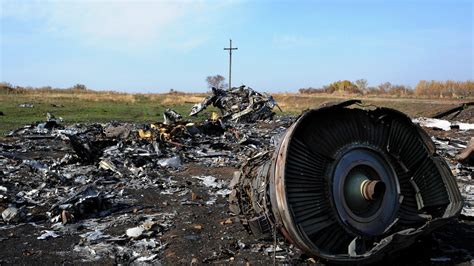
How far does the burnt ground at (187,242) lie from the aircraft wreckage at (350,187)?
1.03 ft

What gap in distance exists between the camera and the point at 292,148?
3.79 meters

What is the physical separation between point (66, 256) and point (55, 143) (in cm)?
902

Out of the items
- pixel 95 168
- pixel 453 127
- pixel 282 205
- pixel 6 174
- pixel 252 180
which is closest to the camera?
pixel 282 205


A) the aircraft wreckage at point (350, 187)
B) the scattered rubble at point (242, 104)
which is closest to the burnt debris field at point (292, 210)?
the aircraft wreckage at point (350, 187)

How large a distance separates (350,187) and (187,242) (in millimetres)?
1852

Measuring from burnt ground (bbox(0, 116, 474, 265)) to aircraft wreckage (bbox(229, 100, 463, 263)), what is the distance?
1.03 ft

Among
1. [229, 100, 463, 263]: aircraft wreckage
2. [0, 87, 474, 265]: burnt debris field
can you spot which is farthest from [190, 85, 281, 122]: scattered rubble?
[229, 100, 463, 263]: aircraft wreckage

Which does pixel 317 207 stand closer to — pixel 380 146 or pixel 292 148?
pixel 292 148

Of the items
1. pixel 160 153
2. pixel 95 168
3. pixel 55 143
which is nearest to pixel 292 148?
pixel 95 168

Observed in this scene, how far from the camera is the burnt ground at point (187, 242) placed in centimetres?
431

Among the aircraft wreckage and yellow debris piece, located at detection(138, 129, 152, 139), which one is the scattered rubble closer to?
yellow debris piece, located at detection(138, 129, 152, 139)

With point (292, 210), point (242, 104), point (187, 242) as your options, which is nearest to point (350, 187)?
point (292, 210)

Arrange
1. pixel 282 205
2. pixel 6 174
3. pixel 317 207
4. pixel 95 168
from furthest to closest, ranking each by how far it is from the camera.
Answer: pixel 95 168 → pixel 6 174 → pixel 317 207 → pixel 282 205

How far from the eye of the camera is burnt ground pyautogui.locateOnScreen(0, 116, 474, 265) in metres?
4.31
